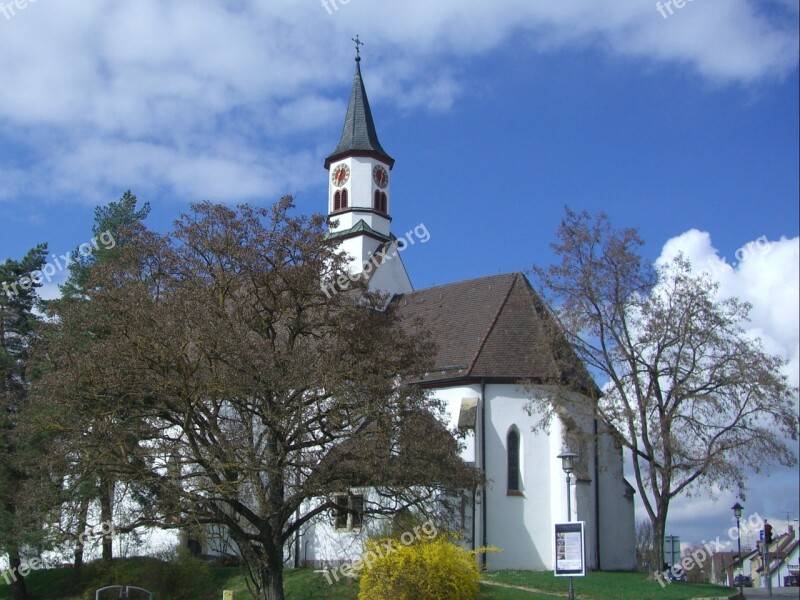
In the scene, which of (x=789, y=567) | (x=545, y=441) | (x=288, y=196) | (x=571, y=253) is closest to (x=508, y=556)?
(x=545, y=441)

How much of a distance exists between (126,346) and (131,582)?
466 inches

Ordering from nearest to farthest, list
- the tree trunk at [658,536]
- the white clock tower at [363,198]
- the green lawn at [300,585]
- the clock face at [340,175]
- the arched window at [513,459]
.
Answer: the green lawn at [300,585] < the tree trunk at [658,536] < the arched window at [513,459] < the white clock tower at [363,198] < the clock face at [340,175]

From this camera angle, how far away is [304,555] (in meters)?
35.1

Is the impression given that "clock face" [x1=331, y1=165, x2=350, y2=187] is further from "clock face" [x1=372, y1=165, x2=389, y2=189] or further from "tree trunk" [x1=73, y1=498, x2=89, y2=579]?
"tree trunk" [x1=73, y1=498, x2=89, y2=579]

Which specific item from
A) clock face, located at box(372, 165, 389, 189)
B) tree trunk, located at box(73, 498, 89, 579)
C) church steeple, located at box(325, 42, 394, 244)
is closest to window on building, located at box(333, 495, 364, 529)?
tree trunk, located at box(73, 498, 89, 579)

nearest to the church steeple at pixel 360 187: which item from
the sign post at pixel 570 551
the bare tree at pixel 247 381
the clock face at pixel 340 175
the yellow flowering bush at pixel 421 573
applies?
the clock face at pixel 340 175

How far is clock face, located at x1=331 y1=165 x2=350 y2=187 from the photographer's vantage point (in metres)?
45.2

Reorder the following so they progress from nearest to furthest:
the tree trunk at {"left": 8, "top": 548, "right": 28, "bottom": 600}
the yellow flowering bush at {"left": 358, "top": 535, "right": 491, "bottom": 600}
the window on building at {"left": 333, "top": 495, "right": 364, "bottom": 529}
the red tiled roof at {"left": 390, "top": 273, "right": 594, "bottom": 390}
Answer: the yellow flowering bush at {"left": 358, "top": 535, "right": 491, "bottom": 600}
the window on building at {"left": 333, "top": 495, "right": 364, "bottom": 529}
the red tiled roof at {"left": 390, "top": 273, "right": 594, "bottom": 390}
the tree trunk at {"left": 8, "top": 548, "right": 28, "bottom": 600}

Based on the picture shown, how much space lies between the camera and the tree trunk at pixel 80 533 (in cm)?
2375

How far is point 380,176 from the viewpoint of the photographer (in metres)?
45.5

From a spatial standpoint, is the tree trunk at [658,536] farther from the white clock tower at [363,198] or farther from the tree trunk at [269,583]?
the white clock tower at [363,198]

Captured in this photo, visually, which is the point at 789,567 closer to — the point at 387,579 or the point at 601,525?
the point at 601,525

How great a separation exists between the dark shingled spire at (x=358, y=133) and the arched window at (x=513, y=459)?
18278 mm

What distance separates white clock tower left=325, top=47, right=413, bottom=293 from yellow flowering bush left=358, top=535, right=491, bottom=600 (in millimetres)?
19990
